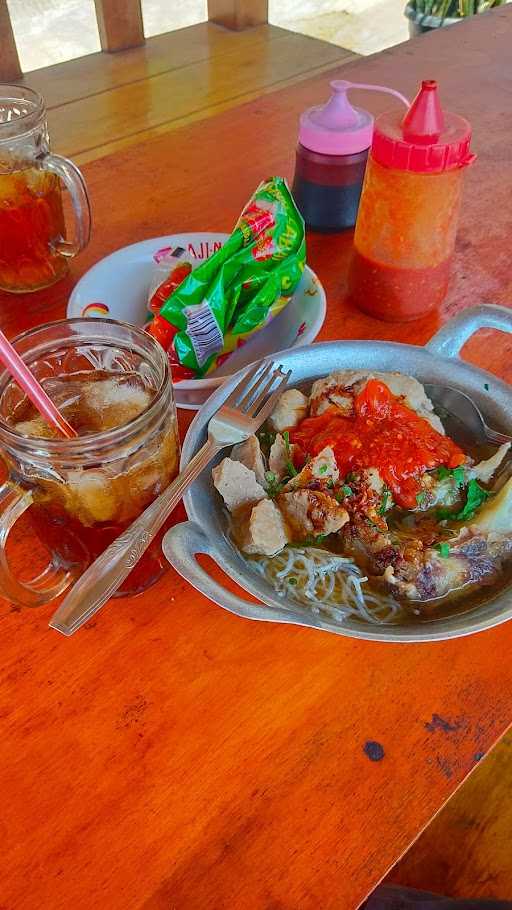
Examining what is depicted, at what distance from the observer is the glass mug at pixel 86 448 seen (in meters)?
0.53

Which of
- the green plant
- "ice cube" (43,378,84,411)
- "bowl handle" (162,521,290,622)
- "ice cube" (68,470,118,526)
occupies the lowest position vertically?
"bowl handle" (162,521,290,622)

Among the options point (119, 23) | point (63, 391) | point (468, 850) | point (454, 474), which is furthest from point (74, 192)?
point (119, 23)

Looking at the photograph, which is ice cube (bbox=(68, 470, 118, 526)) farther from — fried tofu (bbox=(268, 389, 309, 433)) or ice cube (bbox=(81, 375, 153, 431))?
fried tofu (bbox=(268, 389, 309, 433))

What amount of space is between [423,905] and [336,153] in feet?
3.21

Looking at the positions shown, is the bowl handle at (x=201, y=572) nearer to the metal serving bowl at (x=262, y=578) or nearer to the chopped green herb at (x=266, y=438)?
the metal serving bowl at (x=262, y=578)

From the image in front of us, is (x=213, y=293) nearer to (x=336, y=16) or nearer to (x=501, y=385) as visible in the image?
(x=501, y=385)

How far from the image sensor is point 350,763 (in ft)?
1.88

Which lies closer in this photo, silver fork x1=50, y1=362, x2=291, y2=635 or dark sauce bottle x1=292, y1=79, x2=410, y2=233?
silver fork x1=50, y1=362, x2=291, y2=635

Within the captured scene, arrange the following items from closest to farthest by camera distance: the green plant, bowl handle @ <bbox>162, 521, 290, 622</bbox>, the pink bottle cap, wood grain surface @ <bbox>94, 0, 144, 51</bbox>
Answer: bowl handle @ <bbox>162, 521, 290, 622</bbox> → the pink bottle cap → wood grain surface @ <bbox>94, 0, 144, 51</bbox> → the green plant

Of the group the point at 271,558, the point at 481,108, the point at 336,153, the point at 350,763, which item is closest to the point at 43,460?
the point at 271,558

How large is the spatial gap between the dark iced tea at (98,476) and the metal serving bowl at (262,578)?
44 mm

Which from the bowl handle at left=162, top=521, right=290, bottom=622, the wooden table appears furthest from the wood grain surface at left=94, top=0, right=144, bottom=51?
the bowl handle at left=162, top=521, right=290, bottom=622

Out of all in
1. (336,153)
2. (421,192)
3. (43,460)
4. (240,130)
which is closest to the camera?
(43,460)

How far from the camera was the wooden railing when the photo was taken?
1995 mm
